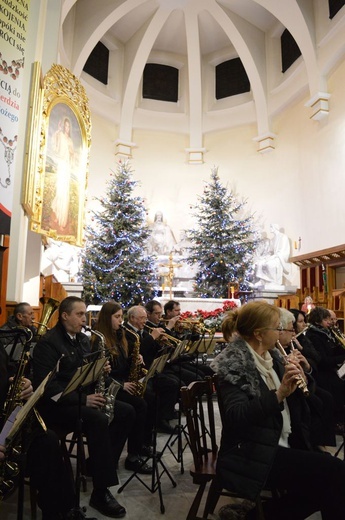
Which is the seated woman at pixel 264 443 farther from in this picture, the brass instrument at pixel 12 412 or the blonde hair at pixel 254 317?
the brass instrument at pixel 12 412

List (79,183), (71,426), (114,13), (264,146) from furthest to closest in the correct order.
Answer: (264,146) < (114,13) < (79,183) < (71,426)

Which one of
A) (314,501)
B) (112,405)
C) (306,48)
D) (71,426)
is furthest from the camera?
(306,48)

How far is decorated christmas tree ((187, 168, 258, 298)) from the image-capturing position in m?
12.9

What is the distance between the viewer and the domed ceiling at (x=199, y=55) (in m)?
13.3

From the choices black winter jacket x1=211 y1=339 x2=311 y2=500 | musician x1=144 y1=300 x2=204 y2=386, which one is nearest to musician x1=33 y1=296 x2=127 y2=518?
black winter jacket x1=211 y1=339 x2=311 y2=500

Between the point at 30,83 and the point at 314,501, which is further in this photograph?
the point at 30,83

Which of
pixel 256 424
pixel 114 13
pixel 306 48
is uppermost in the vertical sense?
pixel 114 13

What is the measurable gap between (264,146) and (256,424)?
1445cm

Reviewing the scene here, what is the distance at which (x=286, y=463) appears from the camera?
2.16 meters

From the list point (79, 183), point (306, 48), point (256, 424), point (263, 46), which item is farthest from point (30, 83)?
point (263, 46)

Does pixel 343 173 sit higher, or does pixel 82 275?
pixel 343 173

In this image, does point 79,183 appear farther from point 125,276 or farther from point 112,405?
point 112,405

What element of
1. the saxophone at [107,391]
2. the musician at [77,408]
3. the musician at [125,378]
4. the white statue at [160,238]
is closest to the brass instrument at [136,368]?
the musician at [125,378]

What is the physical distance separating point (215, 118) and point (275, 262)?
6808mm
